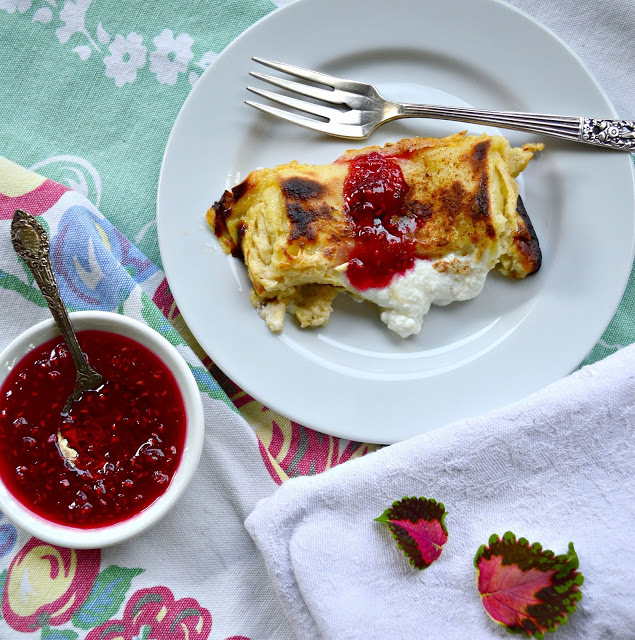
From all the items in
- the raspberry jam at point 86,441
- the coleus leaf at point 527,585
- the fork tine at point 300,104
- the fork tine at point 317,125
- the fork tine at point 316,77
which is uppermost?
the fork tine at point 316,77

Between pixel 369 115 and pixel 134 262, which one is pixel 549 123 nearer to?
pixel 369 115

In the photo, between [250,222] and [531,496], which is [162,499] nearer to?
[250,222]

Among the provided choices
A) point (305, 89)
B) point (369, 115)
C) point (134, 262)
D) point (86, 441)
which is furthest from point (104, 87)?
point (86, 441)

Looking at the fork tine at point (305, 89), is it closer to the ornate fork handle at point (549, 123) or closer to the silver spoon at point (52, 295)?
the ornate fork handle at point (549, 123)

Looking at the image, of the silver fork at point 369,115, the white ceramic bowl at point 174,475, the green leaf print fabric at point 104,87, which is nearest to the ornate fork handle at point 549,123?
the silver fork at point 369,115

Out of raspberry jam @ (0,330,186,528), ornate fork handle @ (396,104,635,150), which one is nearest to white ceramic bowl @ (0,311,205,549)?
raspberry jam @ (0,330,186,528)

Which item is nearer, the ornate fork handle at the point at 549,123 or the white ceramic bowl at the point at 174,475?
the white ceramic bowl at the point at 174,475
